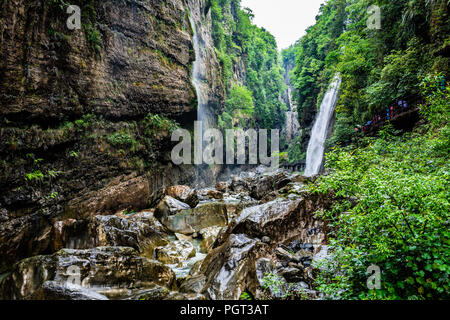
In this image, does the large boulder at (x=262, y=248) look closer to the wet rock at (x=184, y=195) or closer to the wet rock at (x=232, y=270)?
the wet rock at (x=232, y=270)

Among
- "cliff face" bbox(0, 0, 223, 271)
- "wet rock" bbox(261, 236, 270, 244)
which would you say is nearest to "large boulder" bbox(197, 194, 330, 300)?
"wet rock" bbox(261, 236, 270, 244)

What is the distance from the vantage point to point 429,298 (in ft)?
7.44

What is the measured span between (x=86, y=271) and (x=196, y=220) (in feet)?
15.8

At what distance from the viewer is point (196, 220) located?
846 cm

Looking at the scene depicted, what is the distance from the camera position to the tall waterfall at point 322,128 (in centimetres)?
1983

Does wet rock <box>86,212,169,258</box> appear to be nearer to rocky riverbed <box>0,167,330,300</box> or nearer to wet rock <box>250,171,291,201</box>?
rocky riverbed <box>0,167,330,300</box>

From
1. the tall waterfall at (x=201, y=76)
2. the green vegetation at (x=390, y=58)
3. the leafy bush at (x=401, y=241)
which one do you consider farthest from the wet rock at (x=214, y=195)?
the leafy bush at (x=401, y=241)

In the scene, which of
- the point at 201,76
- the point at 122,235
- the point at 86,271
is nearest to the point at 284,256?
the point at 86,271

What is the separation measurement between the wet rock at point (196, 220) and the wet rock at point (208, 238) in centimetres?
47

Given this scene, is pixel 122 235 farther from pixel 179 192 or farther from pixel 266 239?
pixel 179 192

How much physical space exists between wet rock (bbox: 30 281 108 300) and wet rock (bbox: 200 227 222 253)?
373 cm

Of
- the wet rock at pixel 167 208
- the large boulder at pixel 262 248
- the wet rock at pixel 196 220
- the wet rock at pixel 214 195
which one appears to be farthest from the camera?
the wet rock at pixel 214 195
